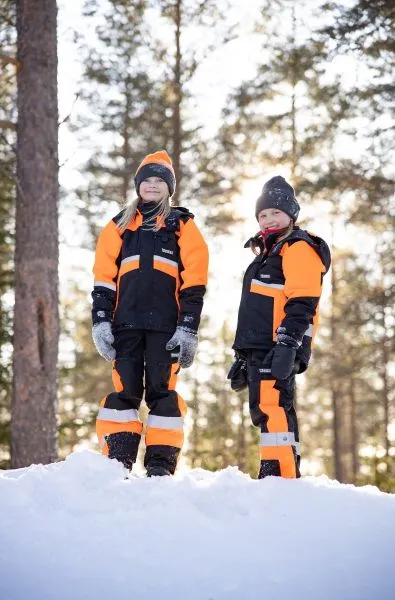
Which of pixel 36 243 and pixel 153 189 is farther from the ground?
pixel 153 189

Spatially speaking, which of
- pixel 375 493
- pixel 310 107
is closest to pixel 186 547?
pixel 375 493

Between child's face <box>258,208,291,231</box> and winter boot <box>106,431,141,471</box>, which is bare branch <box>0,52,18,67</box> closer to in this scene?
child's face <box>258,208,291,231</box>

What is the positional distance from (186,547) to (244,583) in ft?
1.12

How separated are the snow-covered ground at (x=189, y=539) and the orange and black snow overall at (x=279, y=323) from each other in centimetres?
54

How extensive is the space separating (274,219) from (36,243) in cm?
270

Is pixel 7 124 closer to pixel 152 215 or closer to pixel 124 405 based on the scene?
pixel 152 215

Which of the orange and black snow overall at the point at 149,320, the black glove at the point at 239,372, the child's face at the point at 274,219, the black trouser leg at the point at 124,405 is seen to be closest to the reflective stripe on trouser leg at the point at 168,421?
the orange and black snow overall at the point at 149,320

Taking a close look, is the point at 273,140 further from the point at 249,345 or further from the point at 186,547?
the point at 186,547

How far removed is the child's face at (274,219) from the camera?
473 centimetres

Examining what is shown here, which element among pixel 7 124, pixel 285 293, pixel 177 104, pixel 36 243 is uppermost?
pixel 177 104

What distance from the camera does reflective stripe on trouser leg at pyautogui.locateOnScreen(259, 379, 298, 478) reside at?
4156 millimetres

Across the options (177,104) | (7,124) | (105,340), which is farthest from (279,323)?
(177,104)

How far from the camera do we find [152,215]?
483cm

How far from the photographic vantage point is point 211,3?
36.8 ft
